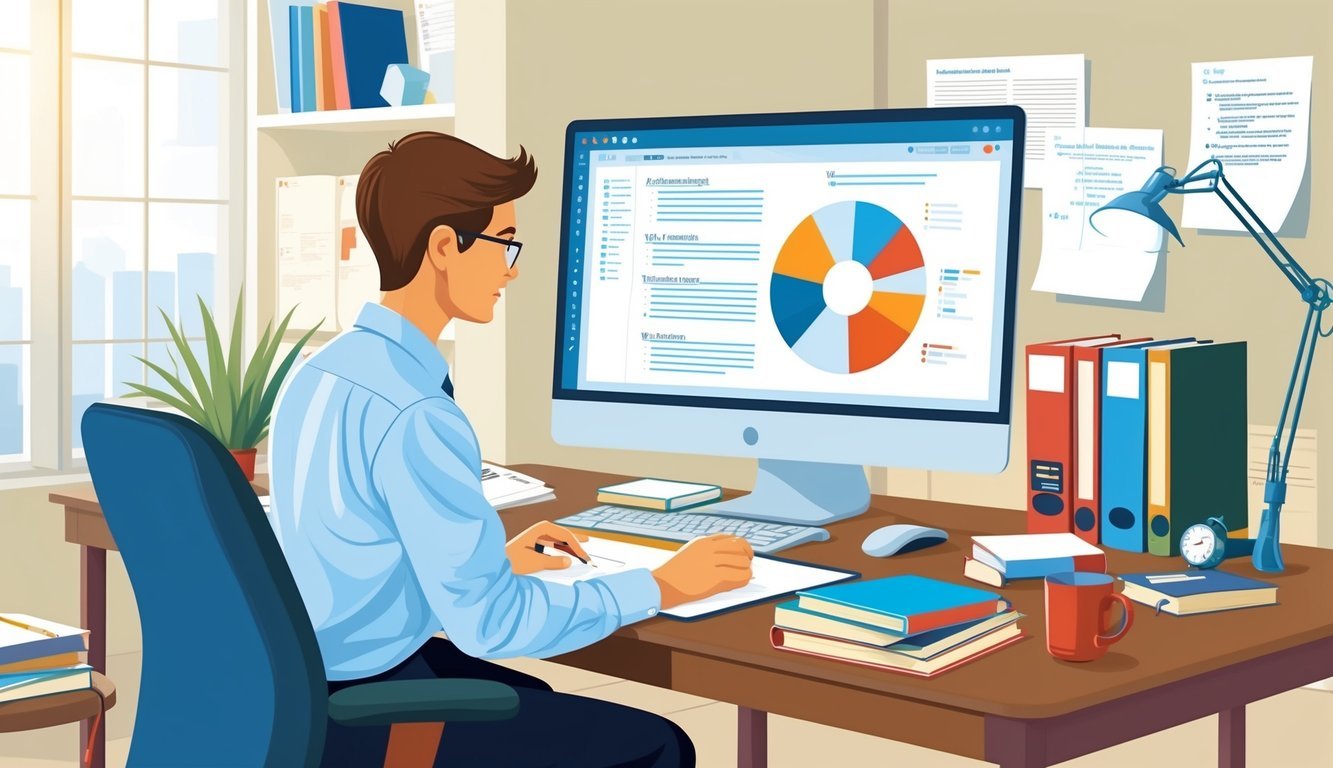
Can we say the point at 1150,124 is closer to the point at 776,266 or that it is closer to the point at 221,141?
the point at 776,266

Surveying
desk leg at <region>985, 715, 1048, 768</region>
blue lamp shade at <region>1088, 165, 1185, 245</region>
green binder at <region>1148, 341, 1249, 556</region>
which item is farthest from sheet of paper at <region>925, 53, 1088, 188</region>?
desk leg at <region>985, 715, 1048, 768</region>

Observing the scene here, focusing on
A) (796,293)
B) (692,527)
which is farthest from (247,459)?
(796,293)

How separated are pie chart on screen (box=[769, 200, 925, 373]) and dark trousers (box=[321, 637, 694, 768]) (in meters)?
0.54

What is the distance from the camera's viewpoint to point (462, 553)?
1580 mm

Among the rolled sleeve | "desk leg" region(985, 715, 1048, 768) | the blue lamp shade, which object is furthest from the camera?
the blue lamp shade

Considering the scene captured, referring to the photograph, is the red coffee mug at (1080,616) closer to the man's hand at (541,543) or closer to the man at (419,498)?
the man at (419,498)

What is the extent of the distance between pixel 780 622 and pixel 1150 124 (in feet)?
5.79

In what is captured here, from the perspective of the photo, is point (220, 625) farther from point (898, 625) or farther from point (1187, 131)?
point (1187, 131)

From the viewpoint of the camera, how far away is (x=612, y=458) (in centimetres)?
330

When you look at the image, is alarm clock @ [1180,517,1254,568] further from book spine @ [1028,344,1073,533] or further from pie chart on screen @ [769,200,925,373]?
pie chart on screen @ [769,200,925,373]

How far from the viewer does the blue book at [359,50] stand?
3.67 meters

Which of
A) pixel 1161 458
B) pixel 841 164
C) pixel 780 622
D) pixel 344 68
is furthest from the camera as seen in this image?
pixel 344 68

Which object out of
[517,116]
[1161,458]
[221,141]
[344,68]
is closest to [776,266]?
[1161,458]

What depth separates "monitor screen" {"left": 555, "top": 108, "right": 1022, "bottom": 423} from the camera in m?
1.99
